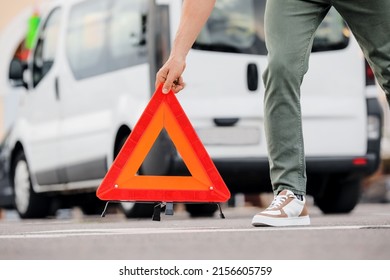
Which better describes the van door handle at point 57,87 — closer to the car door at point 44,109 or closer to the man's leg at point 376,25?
the car door at point 44,109

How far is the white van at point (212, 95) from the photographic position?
8570 mm

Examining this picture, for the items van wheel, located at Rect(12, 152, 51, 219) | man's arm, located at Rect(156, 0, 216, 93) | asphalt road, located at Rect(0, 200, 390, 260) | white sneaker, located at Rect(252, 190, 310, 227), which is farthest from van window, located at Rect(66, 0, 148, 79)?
white sneaker, located at Rect(252, 190, 310, 227)

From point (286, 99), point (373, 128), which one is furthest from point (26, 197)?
point (286, 99)

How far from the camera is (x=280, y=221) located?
5.62 metres

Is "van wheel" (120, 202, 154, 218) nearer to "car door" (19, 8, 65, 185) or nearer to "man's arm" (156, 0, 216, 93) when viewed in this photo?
"car door" (19, 8, 65, 185)

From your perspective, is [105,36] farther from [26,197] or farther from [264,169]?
[26,197]

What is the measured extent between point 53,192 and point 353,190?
106 inches

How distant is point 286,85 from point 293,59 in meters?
0.12

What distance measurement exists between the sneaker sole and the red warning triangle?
389 millimetres

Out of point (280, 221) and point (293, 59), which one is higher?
point (293, 59)

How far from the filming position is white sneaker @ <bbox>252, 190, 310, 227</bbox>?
5.57m

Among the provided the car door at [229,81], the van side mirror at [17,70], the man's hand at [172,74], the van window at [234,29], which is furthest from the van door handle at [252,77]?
the man's hand at [172,74]
